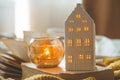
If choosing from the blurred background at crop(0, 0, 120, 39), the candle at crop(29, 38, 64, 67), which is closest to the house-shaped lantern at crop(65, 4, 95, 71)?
the candle at crop(29, 38, 64, 67)

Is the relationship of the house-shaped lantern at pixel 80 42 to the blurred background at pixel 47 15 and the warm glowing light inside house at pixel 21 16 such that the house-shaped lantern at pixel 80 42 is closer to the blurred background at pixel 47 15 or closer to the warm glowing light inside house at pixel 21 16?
the blurred background at pixel 47 15

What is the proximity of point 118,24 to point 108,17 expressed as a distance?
0.14 meters

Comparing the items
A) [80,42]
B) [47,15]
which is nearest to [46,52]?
[80,42]

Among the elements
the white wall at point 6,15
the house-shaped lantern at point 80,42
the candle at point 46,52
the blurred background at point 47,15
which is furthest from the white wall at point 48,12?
the house-shaped lantern at point 80,42

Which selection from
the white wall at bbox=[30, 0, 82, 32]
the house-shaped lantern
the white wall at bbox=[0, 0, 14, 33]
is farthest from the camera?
the white wall at bbox=[30, 0, 82, 32]

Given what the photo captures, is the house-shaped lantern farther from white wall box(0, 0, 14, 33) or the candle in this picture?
Result: white wall box(0, 0, 14, 33)

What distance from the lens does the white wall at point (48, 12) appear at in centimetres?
314

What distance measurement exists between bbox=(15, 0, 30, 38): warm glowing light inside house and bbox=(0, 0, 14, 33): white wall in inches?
2.1

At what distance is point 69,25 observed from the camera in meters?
0.85

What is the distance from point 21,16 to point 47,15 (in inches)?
12.2

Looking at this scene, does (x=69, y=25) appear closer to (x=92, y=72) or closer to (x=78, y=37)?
(x=78, y=37)

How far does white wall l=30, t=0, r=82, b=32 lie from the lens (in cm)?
314

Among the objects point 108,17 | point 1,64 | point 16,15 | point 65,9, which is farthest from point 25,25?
point 1,64

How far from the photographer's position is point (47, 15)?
3.21m
